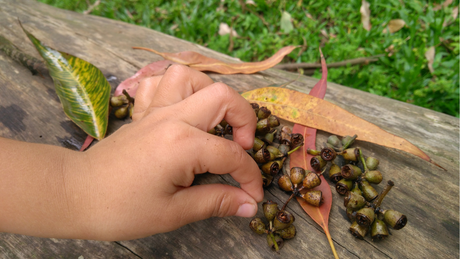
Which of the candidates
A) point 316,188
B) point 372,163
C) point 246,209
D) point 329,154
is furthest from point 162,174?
point 372,163

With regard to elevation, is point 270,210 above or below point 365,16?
below

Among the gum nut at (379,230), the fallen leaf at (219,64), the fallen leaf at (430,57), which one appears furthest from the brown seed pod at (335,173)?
the fallen leaf at (430,57)

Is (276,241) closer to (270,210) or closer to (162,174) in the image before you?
(270,210)

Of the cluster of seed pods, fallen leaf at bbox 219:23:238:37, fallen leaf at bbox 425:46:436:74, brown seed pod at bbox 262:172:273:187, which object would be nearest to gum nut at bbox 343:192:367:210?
the cluster of seed pods

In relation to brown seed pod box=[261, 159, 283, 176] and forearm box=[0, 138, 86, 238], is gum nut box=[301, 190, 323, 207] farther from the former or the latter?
forearm box=[0, 138, 86, 238]

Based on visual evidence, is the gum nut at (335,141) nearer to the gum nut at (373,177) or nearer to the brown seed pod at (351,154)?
the brown seed pod at (351,154)

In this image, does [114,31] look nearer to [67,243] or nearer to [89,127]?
[89,127]
